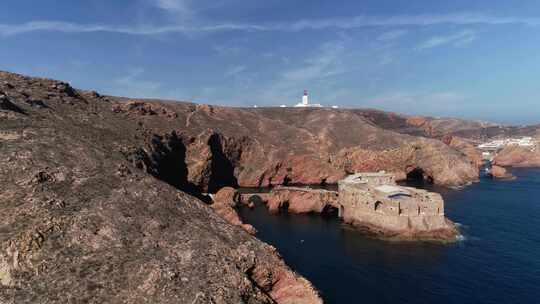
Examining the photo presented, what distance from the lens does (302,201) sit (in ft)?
312

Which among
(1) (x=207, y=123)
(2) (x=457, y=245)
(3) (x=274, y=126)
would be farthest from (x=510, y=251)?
(3) (x=274, y=126)

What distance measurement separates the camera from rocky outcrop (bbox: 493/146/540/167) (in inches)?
6875

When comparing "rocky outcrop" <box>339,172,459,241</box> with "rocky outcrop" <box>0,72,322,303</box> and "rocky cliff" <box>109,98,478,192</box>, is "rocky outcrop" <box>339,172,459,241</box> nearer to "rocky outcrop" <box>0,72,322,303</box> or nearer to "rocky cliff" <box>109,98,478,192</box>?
"rocky cliff" <box>109,98,478,192</box>

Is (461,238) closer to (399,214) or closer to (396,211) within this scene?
(399,214)

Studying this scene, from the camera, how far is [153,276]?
3056cm

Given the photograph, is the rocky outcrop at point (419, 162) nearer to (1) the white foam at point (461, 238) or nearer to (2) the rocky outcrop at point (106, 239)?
(1) the white foam at point (461, 238)

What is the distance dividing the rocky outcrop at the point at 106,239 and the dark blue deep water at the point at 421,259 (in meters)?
18.7

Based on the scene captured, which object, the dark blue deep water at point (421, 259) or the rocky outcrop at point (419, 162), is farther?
the rocky outcrop at point (419, 162)

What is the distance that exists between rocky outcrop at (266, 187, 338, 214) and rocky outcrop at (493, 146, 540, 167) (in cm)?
12215

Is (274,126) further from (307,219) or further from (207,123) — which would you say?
(307,219)

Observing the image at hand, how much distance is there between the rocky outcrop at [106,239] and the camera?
29266 millimetres

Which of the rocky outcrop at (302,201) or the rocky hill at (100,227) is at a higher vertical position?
the rocky hill at (100,227)

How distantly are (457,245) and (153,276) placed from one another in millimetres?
57365

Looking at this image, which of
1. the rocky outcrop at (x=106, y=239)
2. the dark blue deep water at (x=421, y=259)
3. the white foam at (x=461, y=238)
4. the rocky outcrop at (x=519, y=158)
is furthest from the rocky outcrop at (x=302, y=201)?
the rocky outcrop at (x=519, y=158)
